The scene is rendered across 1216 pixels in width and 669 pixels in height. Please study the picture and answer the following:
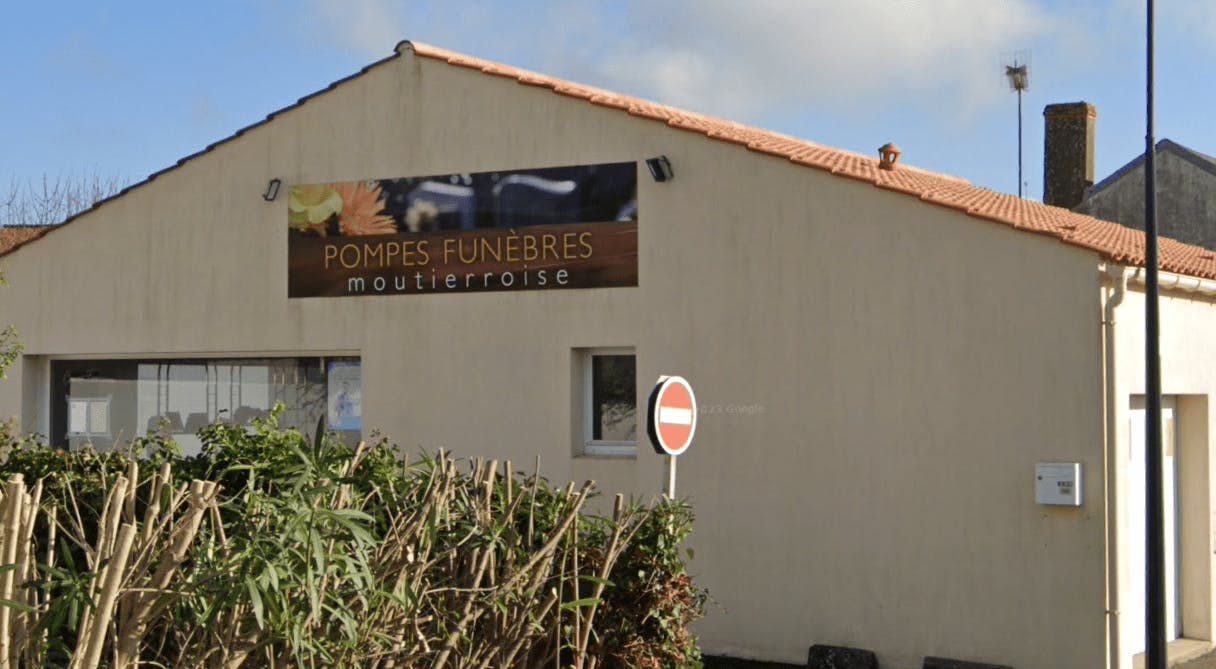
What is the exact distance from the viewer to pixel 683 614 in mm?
8023

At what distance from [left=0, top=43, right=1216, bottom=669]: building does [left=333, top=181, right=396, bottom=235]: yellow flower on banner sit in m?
0.02

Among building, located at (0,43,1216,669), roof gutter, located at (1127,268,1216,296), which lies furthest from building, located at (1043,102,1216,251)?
roof gutter, located at (1127,268,1216,296)

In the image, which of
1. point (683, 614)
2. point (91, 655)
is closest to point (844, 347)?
point (683, 614)

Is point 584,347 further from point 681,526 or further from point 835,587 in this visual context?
point 681,526

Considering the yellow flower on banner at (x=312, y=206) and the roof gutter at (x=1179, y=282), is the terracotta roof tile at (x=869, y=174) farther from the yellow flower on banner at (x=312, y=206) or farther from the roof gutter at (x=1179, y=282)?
the yellow flower on banner at (x=312, y=206)

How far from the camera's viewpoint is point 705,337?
506 inches

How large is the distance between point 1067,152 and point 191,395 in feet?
52.1

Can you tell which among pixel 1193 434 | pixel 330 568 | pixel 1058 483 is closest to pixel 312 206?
pixel 1058 483

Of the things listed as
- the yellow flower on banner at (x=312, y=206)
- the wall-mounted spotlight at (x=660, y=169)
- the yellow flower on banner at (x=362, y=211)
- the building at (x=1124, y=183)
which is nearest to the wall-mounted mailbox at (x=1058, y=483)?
the wall-mounted spotlight at (x=660, y=169)

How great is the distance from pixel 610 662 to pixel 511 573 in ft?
3.72

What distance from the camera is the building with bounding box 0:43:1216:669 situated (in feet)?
37.6

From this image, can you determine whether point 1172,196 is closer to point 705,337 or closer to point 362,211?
point 705,337

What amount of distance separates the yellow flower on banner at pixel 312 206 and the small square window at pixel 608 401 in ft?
9.99

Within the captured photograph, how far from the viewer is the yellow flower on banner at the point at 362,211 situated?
1442cm
